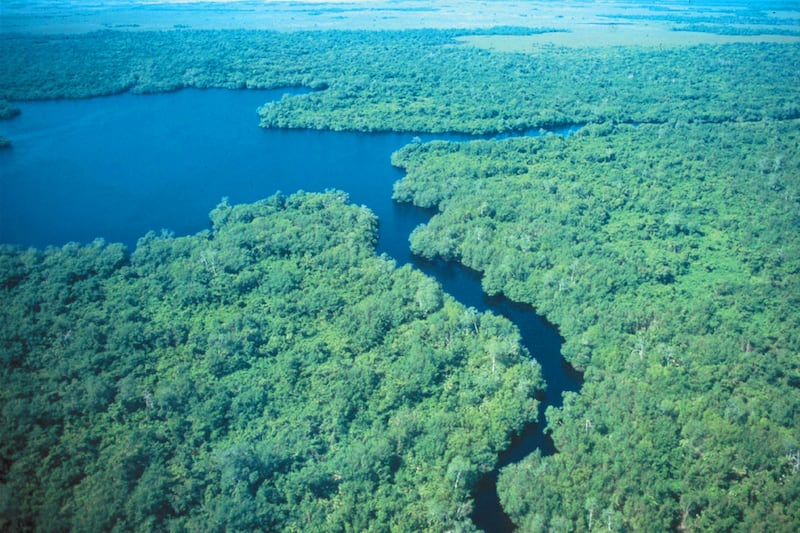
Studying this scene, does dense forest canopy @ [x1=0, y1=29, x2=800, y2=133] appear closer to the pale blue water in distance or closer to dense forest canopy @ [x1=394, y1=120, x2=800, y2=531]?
the pale blue water in distance

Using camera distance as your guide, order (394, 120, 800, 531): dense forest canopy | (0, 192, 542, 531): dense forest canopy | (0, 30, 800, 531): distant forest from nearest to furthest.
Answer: (0, 192, 542, 531): dense forest canopy → (0, 30, 800, 531): distant forest → (394, 120, 800, 531): dense forest canopy

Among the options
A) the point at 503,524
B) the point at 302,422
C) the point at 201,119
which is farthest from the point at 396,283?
the point at 201,119

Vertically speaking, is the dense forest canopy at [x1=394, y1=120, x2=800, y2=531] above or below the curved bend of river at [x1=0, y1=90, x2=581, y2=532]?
above

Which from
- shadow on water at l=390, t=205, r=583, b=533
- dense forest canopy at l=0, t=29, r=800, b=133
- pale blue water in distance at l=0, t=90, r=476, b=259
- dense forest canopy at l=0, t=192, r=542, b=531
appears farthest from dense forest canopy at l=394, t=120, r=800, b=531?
dense forest canopy at l=0, t=29, r=800, b=133

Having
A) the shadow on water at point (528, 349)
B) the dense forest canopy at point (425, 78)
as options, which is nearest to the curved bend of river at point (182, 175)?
the shadow on water at point (528, 349)

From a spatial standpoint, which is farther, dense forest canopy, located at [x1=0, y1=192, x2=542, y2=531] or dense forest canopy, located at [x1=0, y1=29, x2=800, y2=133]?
dense forest canopy, located at [x1=0, y1=29, x2=800, y2=133]

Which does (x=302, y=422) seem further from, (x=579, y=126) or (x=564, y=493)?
(x=579, y=126)
